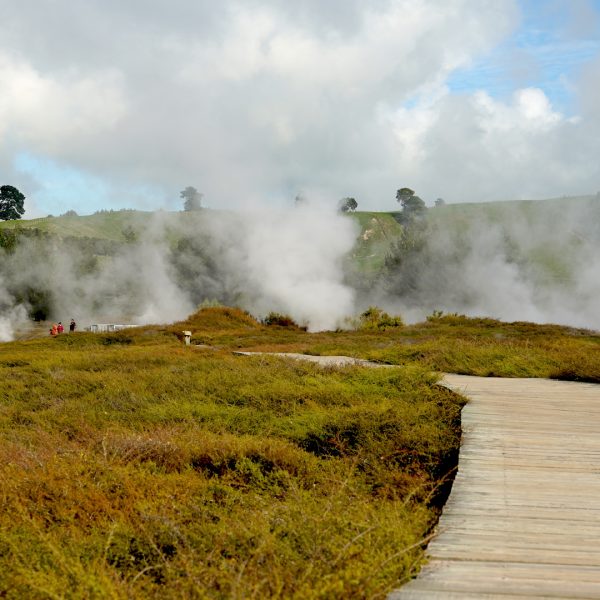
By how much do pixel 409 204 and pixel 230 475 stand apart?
122 m

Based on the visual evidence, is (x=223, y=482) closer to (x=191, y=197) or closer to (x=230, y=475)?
(x=230, y=475)

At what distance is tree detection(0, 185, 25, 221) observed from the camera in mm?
125312

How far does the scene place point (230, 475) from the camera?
6.45 m

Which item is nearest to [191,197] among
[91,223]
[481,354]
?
[91,223]

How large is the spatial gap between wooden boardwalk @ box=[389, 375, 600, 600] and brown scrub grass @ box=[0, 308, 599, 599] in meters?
0.20

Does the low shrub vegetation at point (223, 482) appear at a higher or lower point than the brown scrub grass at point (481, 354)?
lower

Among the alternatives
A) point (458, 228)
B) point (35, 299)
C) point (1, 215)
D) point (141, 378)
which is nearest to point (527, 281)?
point (458, 228)

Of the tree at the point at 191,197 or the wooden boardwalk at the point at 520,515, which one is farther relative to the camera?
the tree at the point at 191,197

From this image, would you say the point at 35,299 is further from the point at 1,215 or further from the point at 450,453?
the point at 1,215

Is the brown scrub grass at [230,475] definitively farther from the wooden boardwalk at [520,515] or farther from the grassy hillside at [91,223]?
the grassy hillside at [91,223]

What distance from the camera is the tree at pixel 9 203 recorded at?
125312 mm

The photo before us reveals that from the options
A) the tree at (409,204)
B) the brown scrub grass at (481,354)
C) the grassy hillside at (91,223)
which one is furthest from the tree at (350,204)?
the brown scrub grass at (481,354)

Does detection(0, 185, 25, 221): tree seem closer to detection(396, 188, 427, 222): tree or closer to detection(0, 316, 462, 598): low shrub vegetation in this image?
detection(396, 188, 427, 222): tree

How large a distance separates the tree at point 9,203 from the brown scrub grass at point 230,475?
12136cm
